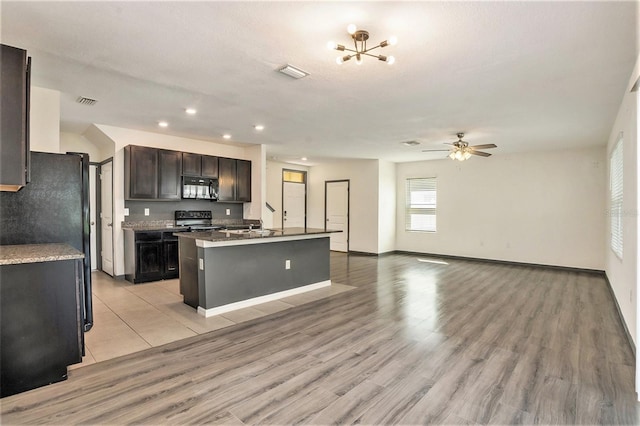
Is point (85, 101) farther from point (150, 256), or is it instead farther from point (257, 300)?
point (257, 300)

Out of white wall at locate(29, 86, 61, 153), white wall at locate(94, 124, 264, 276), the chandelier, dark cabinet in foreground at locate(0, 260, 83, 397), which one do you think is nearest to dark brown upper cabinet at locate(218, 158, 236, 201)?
white wall at locate(94, 124, 264, 276)

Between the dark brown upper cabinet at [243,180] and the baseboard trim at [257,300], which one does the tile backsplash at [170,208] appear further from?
the baseboard trim at [257,300]

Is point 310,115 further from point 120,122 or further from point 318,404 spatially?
point 318,404

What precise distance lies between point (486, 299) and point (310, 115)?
355cm

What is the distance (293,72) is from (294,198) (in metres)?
6.98

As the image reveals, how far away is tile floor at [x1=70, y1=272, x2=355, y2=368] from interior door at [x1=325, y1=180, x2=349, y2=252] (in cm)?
414

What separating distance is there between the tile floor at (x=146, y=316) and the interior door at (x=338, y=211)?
4143 millimetres

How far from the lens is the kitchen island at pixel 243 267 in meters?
3.96

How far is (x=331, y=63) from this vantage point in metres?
2.95

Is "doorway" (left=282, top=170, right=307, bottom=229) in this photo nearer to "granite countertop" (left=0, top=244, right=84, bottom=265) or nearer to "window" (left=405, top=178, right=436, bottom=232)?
"window" (left=405, top=178, right=436, bottom=232)

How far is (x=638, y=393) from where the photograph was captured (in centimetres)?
231

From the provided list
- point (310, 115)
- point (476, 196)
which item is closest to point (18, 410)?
point (310, 115)

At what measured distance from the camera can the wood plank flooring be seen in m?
2.10

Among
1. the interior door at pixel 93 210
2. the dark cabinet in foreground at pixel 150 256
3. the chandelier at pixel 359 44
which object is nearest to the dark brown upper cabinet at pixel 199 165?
the dark cabinet in foreground at pixel 150 256
